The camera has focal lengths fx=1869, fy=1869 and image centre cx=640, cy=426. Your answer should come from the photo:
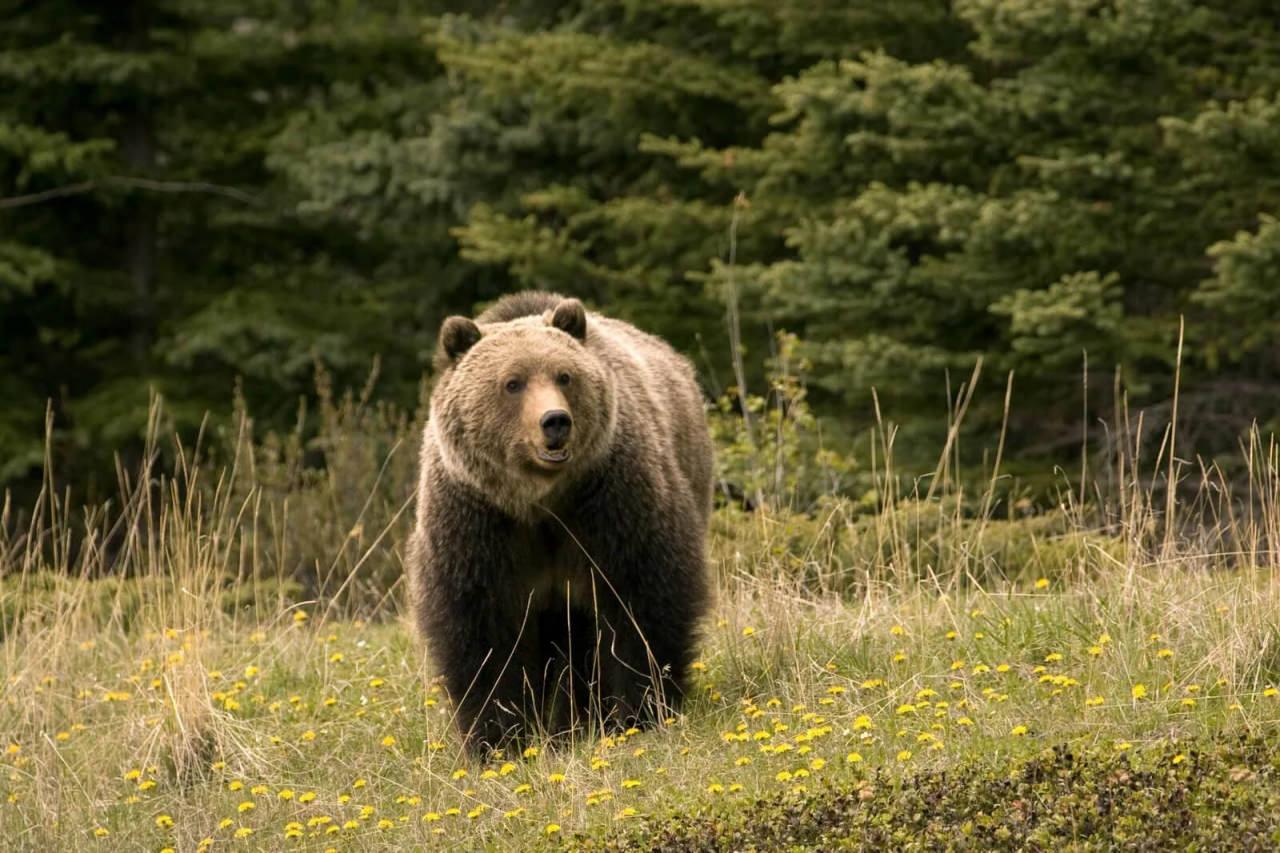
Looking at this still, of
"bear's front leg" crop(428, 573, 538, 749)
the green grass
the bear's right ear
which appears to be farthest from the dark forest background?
"bear's front leg" crop(428, 573, 538, 749)

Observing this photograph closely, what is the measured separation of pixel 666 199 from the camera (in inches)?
652

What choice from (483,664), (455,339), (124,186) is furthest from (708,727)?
(124,186)

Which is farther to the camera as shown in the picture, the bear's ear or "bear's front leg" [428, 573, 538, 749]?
the bear's ear

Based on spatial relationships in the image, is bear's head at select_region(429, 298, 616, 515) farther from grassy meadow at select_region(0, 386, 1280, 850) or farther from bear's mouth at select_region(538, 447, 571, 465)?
grassy meadow at select_region(0, 386, 1280, 850)

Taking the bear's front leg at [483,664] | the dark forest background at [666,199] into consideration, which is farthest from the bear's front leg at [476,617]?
the dark forest background at [666,199]

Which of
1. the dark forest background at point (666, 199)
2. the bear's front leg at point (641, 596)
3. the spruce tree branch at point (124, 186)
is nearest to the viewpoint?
the bear's front leg at point (641, 596)

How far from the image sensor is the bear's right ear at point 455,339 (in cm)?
686

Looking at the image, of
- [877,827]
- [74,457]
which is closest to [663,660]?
[877,827]

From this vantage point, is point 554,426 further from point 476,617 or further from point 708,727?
point 708,727

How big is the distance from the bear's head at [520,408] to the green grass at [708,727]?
999 millimetres

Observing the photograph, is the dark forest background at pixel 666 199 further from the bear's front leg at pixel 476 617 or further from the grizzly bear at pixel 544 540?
the bear's front leg at pixel 476 617

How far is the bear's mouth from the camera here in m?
6.39

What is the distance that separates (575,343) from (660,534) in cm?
77

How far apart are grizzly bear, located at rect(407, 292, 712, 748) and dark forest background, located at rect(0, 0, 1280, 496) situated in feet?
10.4
